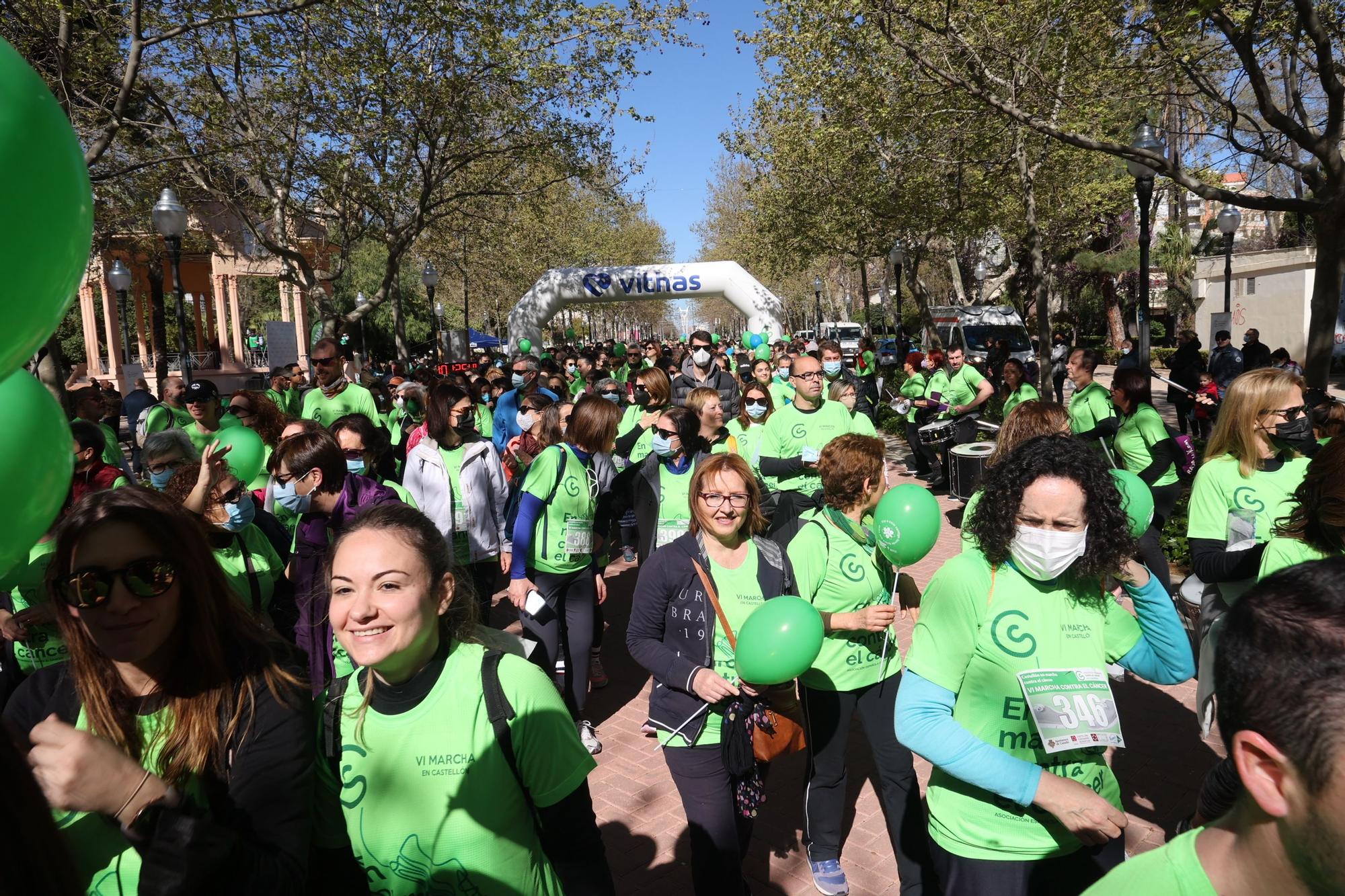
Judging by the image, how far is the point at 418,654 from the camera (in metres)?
2.01

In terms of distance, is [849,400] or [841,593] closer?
[841,593]

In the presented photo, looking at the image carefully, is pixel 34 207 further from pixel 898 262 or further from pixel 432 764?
pixel 898 262

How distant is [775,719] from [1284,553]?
1804 millimetres

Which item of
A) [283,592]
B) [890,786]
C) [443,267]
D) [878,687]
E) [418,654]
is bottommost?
[890,786]

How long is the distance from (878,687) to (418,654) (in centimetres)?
225

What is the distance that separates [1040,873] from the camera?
2.33 m

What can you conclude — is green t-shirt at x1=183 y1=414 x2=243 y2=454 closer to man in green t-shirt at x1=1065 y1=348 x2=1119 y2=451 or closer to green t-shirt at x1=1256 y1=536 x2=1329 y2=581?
man in green t-shirt at x1=1065 y1=348 x2=1119 y2=451

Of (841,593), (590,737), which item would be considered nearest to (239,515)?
(590,737)

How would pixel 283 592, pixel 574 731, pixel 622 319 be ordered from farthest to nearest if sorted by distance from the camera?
pixel 622 319
pixel 283 592
pixel 574 731

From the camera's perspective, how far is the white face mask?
7.64 feet

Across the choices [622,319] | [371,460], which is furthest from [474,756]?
[622,319]

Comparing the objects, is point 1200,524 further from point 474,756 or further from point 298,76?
point 298,76

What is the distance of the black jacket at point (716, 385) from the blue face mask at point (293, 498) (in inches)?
236

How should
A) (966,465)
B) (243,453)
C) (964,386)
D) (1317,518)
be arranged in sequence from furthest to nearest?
1. (964,386)
2. (966,465)
3. (243,453)
4. (1317,518)
